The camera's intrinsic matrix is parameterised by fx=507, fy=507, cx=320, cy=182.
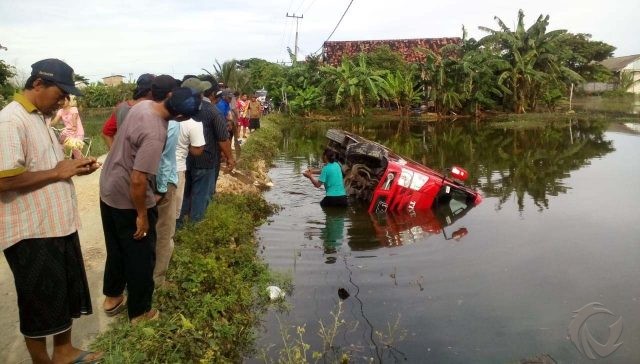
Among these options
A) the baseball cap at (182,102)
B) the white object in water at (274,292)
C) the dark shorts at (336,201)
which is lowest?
the white object in water at (274,292)

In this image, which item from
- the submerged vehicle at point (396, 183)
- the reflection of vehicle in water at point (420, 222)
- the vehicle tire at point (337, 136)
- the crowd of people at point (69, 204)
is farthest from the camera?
the vehicle tire at point (337, 136)

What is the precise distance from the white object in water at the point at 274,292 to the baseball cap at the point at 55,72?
310 centimetres

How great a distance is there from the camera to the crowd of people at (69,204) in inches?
110

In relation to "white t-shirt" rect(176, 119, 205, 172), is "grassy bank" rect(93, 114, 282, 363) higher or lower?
lower

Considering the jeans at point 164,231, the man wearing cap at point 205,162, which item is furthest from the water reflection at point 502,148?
the jeans at point 164,231

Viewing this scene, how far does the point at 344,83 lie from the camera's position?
28.9 meters

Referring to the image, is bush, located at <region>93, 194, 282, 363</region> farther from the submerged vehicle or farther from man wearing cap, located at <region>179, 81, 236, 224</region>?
the submerged vehicle

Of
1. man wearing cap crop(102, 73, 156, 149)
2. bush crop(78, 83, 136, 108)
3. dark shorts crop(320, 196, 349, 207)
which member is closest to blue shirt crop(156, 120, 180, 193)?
man wearing cap crop(102, 73, 156, 149)

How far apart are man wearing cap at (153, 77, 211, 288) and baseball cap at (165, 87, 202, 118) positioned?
0.49 m

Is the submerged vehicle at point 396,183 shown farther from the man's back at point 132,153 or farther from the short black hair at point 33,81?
the short black hair at point 33,81

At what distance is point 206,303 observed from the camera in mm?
4371

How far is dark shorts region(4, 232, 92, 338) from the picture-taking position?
2.84 m

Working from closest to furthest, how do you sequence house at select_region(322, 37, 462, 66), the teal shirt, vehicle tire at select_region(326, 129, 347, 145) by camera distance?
the teal shirt, vehicle tire at select_region(326, 129, 347, 145), house at select_region(322, 37, 462, 66)

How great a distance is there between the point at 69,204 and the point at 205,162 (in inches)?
123
